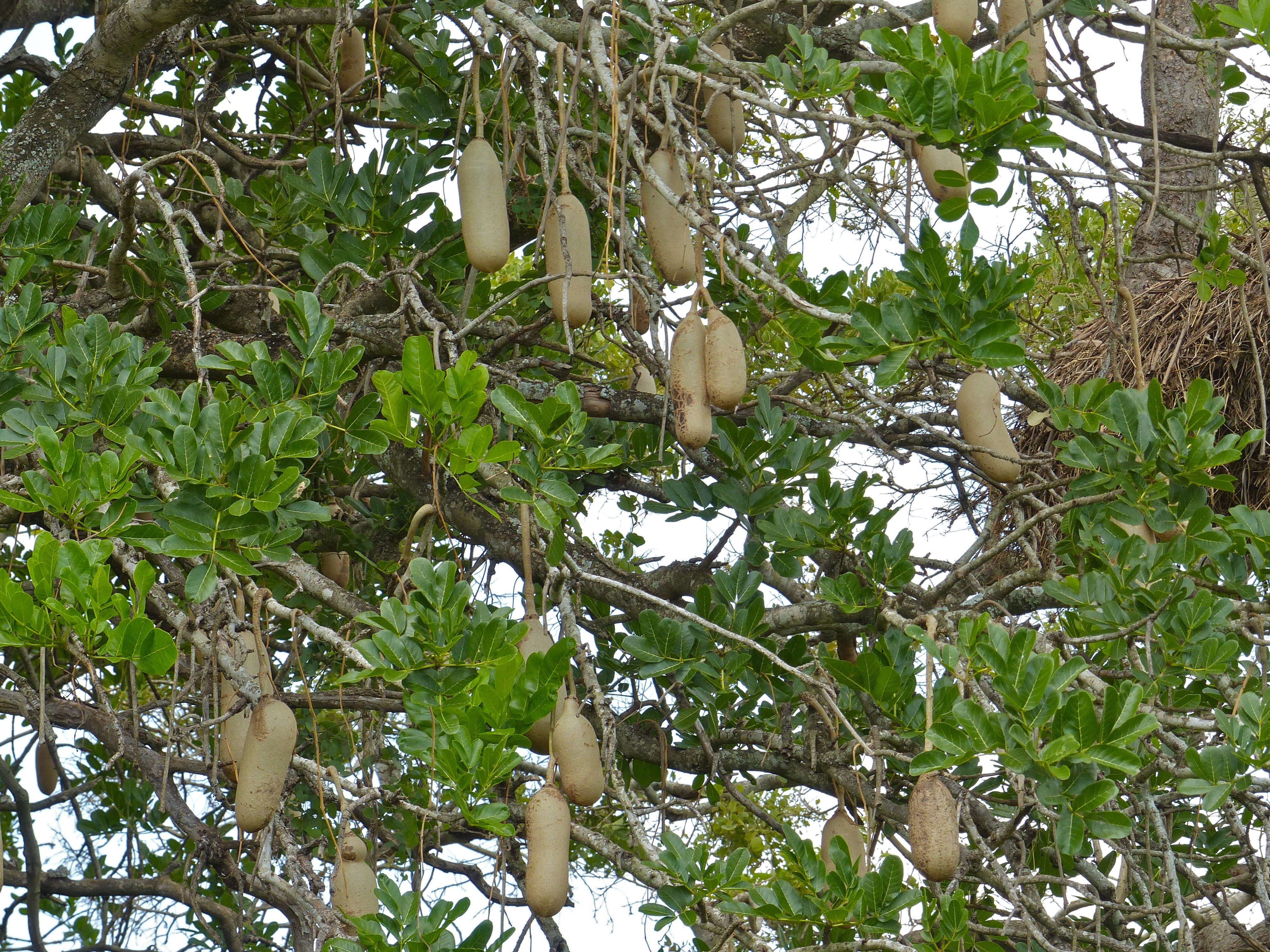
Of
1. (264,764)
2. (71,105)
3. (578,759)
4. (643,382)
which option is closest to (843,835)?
(578,759)

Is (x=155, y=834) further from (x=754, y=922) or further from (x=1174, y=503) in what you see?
(x=1174, y=503)

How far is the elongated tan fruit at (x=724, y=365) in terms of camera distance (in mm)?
1385

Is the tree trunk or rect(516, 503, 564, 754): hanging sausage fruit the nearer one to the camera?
rect(516, 503, 564, 754): hanging sausage fruit

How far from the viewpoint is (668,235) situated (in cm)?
161

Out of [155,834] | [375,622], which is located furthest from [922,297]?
[155,834]

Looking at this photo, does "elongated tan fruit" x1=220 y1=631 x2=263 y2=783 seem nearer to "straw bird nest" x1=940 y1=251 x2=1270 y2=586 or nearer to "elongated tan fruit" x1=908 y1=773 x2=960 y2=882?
"elongated tan fruit" x1=908 y1=773 x2=960 y2=882

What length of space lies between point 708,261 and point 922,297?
106cm

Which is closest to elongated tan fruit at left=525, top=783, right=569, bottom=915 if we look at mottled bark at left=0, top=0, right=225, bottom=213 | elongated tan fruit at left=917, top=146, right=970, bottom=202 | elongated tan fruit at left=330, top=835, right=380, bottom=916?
elongated tan fruit at left=330, top=835, right=380, bottom=916

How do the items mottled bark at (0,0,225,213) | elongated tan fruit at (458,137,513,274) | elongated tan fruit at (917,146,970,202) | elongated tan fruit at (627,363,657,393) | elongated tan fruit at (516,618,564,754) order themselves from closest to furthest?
elongated tan fruit at (516,618,564,754)
elongated tan fruit at (917,146,970,202)
elongated tan fruit at (458,137,513,274)
elongated tan fruit at (627,363,657,393)
mottled bark at (0,0,225,213)

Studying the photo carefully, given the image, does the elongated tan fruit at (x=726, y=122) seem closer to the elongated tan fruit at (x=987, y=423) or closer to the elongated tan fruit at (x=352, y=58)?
the elongated tan fruit at (x=987, y=423)

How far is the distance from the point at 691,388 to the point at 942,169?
0.44m

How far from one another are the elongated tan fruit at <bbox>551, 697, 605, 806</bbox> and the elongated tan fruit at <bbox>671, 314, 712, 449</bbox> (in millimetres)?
333

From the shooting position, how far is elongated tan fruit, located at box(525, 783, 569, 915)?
49.7 inches

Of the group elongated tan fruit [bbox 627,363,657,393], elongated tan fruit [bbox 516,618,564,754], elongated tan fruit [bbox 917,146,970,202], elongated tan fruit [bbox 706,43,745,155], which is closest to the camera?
elongated tan fruit [bbox 516,618,564,754]
